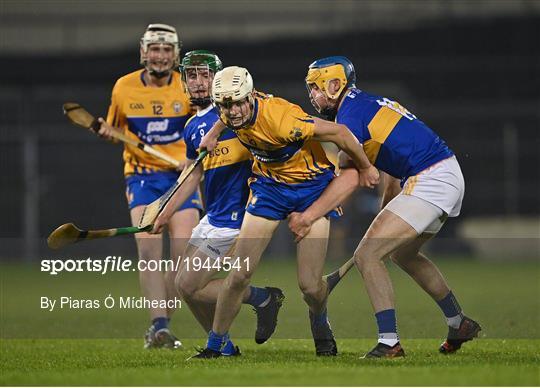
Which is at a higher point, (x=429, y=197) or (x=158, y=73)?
(x=158, y=73)

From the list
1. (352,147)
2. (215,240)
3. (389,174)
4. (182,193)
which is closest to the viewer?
(352,147)

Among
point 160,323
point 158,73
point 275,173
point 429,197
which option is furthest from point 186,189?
point 429,197

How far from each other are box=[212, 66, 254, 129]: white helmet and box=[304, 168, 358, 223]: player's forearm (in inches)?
27.6

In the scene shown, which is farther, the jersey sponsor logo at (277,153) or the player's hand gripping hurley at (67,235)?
the player's hand gripping hurley at (67,235)

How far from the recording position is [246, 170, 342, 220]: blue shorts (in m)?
7.77

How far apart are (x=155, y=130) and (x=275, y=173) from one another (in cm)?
222

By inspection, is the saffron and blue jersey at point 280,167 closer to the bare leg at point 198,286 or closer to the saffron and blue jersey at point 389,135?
the saffron and blue jersey at point 389,135

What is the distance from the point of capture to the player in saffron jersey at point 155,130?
948cm

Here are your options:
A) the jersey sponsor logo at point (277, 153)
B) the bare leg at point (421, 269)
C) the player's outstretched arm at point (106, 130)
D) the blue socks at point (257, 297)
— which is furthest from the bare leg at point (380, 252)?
the player's outstretched arm at point (106, 130)

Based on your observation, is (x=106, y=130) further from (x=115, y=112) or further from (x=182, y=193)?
(x=182, y=193)

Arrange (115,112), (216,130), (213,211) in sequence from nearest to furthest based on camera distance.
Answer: (216,130) → (213,211) → (115,112)

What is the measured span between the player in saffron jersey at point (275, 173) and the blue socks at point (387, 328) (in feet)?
1.78

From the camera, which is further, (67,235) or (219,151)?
(219,151)

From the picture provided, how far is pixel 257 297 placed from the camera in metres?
8.35
